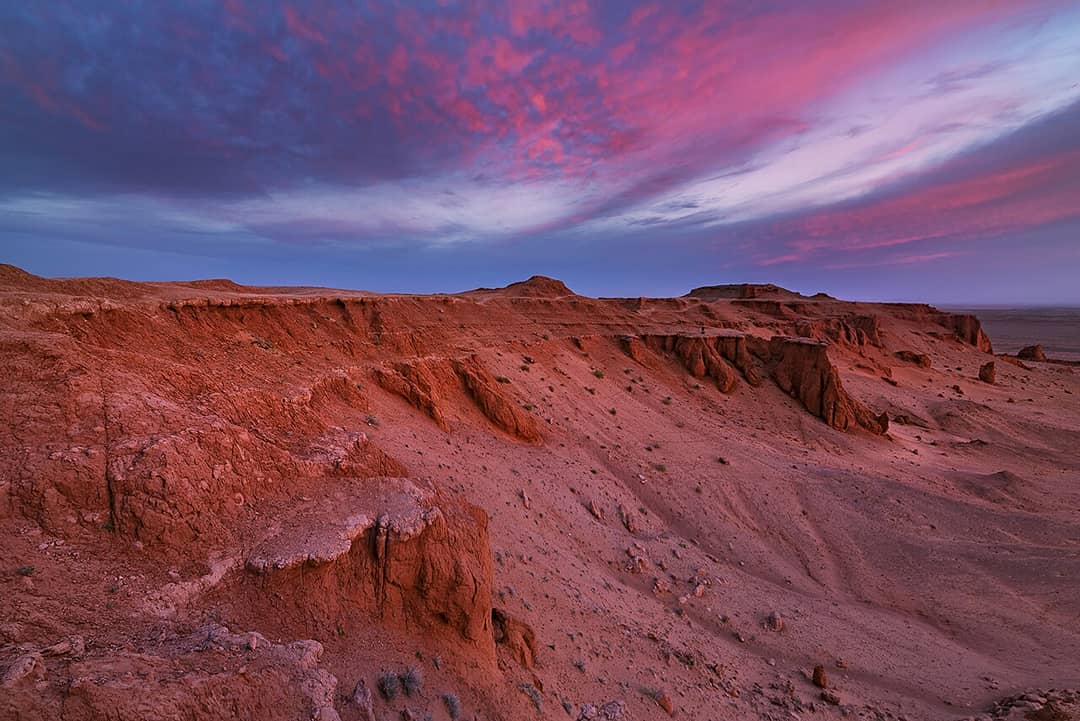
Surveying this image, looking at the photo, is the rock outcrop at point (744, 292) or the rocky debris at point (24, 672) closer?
the rocky debris at point (24, 672)

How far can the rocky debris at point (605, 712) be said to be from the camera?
6984 millimetres

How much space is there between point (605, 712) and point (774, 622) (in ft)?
19.7

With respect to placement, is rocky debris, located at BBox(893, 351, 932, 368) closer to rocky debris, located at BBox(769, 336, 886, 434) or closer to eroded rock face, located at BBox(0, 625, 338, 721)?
rocky debris, located at BBox(769, 336, 886, 434)

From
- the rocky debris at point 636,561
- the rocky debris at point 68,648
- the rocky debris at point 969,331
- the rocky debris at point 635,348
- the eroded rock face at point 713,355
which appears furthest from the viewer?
the rocky debris at point 969,331

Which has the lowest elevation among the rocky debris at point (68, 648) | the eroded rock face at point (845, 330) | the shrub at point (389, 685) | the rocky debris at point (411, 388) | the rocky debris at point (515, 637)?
the rocky debris at point (515, 637)

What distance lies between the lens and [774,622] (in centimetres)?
1122

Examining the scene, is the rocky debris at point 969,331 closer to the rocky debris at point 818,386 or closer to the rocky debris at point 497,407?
the rocky debris at point 818,386

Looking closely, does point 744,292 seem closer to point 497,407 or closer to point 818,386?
point 818,386

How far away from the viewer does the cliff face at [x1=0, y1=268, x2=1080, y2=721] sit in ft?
14.5

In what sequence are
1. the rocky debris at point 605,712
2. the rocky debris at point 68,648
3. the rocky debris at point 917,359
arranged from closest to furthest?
the rocky debris at point 68,648
the rocky debris at point 605,712
the rocky debris at point 917,359

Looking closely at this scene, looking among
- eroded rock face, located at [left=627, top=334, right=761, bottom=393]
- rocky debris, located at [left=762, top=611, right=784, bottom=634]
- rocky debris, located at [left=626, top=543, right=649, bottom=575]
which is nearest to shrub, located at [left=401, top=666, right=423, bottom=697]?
rocky debris, located at [left=626, top=543, right=649, bottom=575]

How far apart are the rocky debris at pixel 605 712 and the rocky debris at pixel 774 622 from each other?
546 centimetres

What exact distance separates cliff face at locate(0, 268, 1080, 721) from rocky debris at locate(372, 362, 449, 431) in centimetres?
7

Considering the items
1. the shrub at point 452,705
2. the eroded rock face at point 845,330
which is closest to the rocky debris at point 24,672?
the shrub at point 452,705
